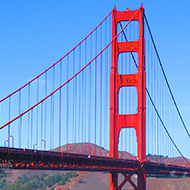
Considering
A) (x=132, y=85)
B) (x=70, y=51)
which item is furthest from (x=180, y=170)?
(x=70, y=51)

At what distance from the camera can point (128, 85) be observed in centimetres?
9706

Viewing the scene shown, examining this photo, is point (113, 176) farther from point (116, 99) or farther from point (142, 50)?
point (142, 50)

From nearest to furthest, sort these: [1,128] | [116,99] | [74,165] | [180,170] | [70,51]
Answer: [1,128] < [74,165] < [70,51] < [116,99] < [180,170]

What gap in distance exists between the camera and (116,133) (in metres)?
95.6

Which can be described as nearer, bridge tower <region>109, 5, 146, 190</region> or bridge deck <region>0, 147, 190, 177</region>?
bridge deck <region>0, 147, 190, 177</region>

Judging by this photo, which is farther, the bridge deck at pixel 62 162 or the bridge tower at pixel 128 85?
the bridge tower at pixel 128 85

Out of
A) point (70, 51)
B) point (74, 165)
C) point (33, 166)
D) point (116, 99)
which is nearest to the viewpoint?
point (33, 166)

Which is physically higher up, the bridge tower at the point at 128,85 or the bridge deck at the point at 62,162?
the bridge tower at the point at 128,85

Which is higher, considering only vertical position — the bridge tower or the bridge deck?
the bridge tower

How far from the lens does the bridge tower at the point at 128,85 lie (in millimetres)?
94625

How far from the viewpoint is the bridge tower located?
310ft

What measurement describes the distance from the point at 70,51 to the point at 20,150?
1047 inches

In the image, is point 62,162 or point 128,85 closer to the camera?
point 62,162

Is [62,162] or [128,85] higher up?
[128,85]
